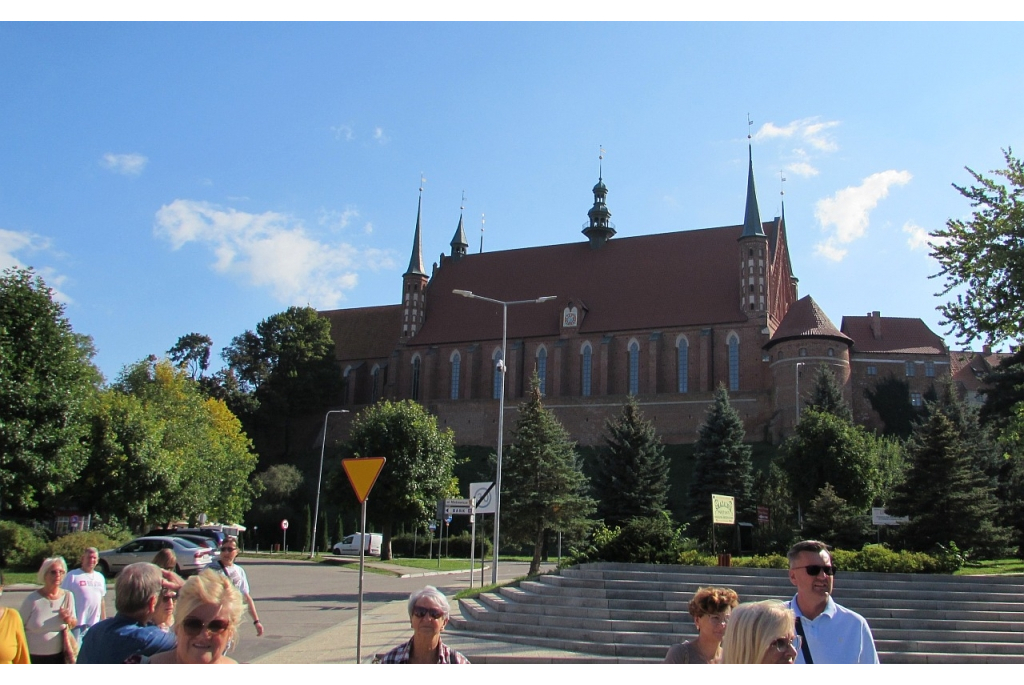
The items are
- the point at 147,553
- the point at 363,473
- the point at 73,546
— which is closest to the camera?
the point at 363,473

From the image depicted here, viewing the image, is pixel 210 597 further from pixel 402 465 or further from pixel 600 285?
pixel 600 285

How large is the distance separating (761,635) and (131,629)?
385cm

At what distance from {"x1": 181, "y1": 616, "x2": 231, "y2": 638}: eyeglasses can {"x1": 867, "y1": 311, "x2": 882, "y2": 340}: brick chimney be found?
6824 centimetres

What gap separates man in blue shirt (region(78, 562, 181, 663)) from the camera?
573 centimetres

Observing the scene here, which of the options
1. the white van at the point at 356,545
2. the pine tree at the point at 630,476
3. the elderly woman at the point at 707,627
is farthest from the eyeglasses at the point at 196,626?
the white van at the point at 356,545

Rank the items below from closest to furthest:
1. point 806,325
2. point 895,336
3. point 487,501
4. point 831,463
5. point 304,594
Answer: point 487,501
point 304,594
point 831,463
point 806,325
point 895,336

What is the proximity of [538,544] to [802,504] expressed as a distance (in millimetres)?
21583

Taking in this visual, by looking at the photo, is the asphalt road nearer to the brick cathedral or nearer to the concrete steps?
the concrete steps

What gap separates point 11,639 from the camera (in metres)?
6.43

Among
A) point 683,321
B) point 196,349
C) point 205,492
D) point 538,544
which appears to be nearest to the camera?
point 538,544

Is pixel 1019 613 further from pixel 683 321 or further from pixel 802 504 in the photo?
pixel 683 321

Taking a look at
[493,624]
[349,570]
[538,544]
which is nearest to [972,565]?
[538,544]

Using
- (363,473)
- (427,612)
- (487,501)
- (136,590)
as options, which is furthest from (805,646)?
(487,501)

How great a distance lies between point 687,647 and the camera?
555 cm
